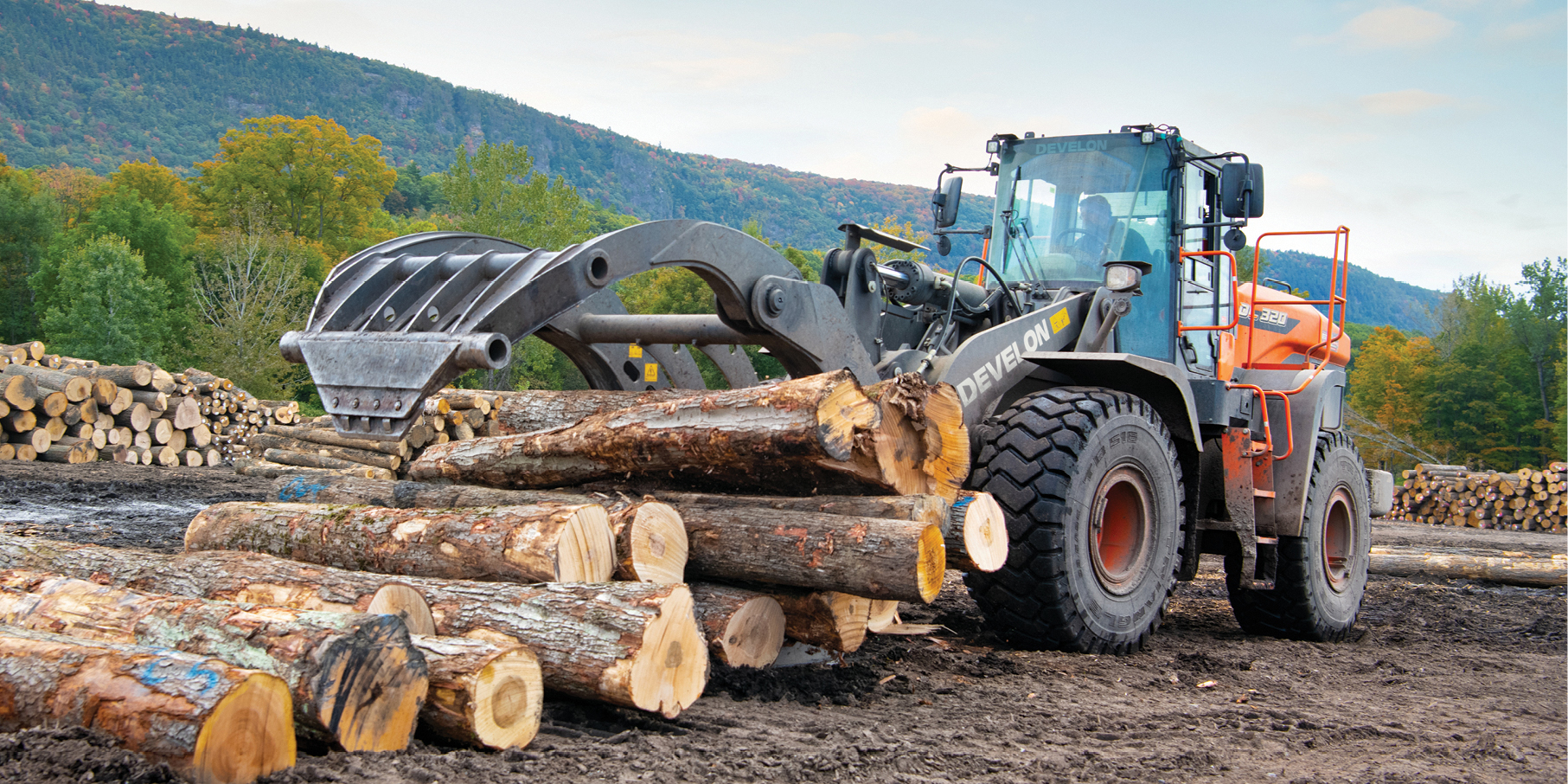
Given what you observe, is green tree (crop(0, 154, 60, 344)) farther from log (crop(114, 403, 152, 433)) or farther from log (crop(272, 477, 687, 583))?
log (crop(272, 477, 687, 583))

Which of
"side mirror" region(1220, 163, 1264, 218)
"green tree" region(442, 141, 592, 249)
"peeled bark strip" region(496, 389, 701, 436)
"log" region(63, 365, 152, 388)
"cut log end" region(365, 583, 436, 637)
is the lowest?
"cut log end" region(365, 583, 436, 637)

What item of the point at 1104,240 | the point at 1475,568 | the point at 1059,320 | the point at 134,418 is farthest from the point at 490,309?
the point at 134,418

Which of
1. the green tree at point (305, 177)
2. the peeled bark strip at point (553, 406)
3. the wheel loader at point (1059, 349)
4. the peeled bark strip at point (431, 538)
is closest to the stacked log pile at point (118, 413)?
the peeled bark strip at point (553, 406)

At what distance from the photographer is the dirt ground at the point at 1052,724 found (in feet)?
10.3

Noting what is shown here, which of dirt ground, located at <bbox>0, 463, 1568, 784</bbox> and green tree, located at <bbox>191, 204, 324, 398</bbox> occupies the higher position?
green tree, located at <bbox>191, 204, 324, 398</bbox>

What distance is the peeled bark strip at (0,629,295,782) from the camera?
2.71 metres

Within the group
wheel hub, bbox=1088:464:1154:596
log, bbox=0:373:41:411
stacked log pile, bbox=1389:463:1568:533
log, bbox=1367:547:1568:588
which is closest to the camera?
wheel hub, bbox=1088:464:1154:596

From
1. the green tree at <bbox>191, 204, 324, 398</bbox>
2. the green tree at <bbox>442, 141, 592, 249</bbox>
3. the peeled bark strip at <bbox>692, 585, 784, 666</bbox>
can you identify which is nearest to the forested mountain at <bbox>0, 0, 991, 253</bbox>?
the green tree at <bbox>442, 141, 592, 249</bbox>

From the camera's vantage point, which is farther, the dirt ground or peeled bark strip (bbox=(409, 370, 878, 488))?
peeled bark strip (bbox=(409, 370, 878, 488))

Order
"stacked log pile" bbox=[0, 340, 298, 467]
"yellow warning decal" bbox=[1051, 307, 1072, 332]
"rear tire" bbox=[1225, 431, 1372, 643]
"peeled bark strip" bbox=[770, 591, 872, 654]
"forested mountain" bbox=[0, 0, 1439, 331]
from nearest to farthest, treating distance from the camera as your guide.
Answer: "peeled bark strip" bbox=[770, 591, 872, 654], "yellow warning decal" bbox=[1051, 307, 1072, 332], "rear tire" bbox=[1225, 431, 1372, 643], "stacked log pile" bbox=[0, 340, 298, 467], "forested mountain" bbox=[0, 0, 1439, 331]

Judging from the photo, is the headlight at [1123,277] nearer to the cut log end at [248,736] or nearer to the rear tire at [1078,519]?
the rear tire at [1078,519]

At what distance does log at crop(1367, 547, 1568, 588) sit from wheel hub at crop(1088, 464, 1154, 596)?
529 cm

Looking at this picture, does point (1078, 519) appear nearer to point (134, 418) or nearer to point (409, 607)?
point (409, 607)

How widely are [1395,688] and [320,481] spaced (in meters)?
5.67
